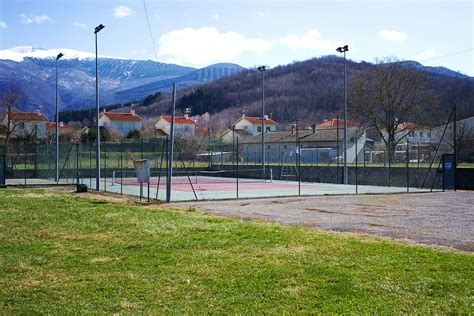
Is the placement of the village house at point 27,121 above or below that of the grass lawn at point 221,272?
above

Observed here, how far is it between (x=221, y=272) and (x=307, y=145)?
58.1 metres

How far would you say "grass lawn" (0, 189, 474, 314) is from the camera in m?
6.60

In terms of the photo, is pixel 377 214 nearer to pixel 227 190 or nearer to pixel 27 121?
pixel 227 190

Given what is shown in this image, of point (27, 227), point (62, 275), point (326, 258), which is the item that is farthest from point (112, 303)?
point (27, 227)

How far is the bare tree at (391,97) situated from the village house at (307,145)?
9.65ft

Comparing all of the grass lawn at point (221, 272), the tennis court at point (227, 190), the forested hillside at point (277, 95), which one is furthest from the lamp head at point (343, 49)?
the forested hillside at point (277, 95)

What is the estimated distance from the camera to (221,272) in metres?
8.24

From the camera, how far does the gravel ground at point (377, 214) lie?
13.0 metres

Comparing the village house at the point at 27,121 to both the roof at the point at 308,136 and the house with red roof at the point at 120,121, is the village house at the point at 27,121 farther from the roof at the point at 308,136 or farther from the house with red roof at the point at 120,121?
the roof at the point at 308,136

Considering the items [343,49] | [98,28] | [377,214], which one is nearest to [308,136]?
[343,49]

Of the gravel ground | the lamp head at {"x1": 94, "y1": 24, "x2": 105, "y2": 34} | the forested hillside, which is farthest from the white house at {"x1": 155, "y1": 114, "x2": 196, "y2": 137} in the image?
the gravel ground

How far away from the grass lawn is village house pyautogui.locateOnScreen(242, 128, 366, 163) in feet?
139

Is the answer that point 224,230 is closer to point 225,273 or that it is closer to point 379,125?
point 225,273

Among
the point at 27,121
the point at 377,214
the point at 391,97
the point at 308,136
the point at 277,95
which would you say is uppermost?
the point at 277,95
